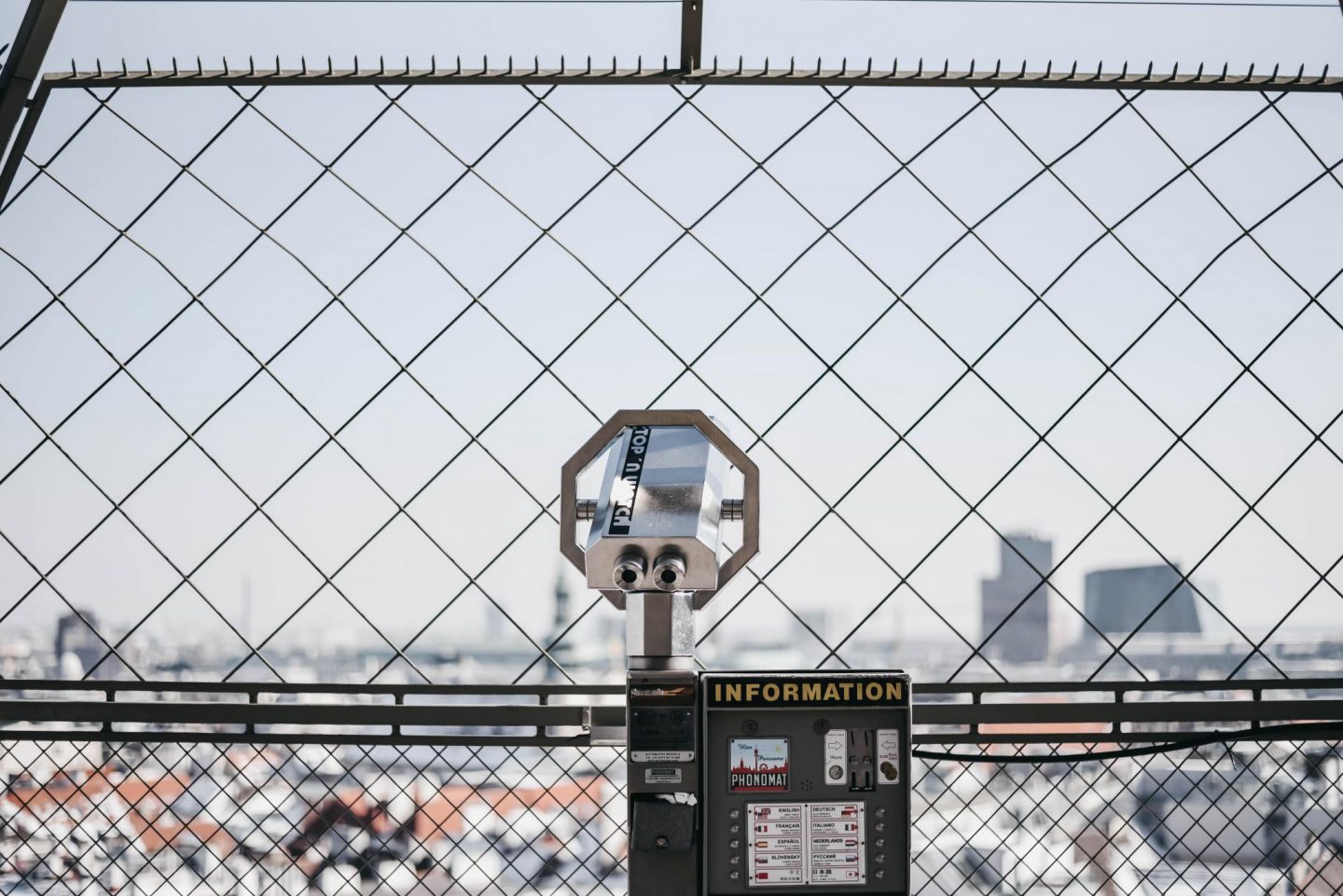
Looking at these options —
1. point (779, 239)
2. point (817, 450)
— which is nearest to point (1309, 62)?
point (779, 239)

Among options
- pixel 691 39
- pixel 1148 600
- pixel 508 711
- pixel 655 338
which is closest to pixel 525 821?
pixel 508 711

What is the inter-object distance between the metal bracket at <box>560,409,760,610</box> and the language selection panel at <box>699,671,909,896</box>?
18 cm

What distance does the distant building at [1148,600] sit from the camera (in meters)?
2.38

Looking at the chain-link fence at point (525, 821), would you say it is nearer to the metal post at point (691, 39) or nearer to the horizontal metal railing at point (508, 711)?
the horizontal metal railing at point (508, 711)

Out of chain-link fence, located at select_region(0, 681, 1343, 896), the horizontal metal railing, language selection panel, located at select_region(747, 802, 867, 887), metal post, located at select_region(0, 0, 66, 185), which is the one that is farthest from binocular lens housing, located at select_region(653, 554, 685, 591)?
metal post, located at select_region(0, 0, 66, 185)

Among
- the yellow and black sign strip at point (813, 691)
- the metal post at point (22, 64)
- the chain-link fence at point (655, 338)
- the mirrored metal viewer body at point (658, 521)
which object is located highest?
the metal post at point (22, 64)

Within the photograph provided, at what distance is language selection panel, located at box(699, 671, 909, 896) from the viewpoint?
58.8 inches

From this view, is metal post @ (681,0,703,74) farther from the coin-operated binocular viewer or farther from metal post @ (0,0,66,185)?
metal post @ (0,0,66,185)

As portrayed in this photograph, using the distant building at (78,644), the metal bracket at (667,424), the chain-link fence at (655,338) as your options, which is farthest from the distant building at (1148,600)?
the distant building at (78,644)

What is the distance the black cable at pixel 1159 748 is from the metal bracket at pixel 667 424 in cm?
98

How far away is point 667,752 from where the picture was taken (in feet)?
Result: 4.77

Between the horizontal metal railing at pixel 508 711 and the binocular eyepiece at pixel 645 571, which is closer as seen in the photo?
the binocular eyepiece at pixel 645 571

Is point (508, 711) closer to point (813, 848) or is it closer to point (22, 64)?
point (813, 848)

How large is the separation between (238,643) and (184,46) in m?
1.45
